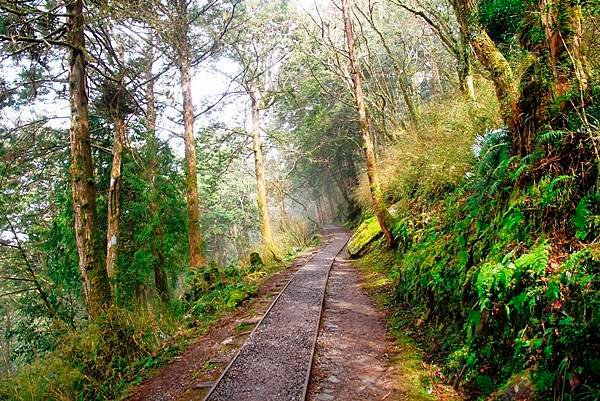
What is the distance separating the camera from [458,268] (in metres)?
5.61

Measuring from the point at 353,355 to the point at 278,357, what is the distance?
1189 mm

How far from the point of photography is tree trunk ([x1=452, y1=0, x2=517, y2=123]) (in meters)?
5.19

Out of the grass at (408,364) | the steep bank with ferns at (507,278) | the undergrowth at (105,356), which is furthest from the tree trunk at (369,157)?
the undergrowth at (105,356)

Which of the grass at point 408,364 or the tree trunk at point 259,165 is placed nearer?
the grass at point 408,364

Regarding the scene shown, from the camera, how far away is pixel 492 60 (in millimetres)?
5504

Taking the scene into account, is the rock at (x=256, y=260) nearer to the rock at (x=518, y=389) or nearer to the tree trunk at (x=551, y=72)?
the tree trunk at (x=551, y=72)

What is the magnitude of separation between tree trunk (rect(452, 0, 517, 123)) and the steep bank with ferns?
0.56 meters

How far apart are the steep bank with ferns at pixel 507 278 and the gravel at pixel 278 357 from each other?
1.86 metres

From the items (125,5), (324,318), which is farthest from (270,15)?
(324,318)

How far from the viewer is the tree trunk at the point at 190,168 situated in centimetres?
1255

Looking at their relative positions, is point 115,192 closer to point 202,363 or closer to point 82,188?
point 82,188

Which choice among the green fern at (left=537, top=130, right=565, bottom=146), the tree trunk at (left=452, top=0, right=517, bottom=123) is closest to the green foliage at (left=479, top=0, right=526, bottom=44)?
the tree trunk at (left=452, top=0, right=517, bottom=123)

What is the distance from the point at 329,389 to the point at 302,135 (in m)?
23.4

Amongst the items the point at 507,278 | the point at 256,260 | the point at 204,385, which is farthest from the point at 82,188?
the point at 256,260
